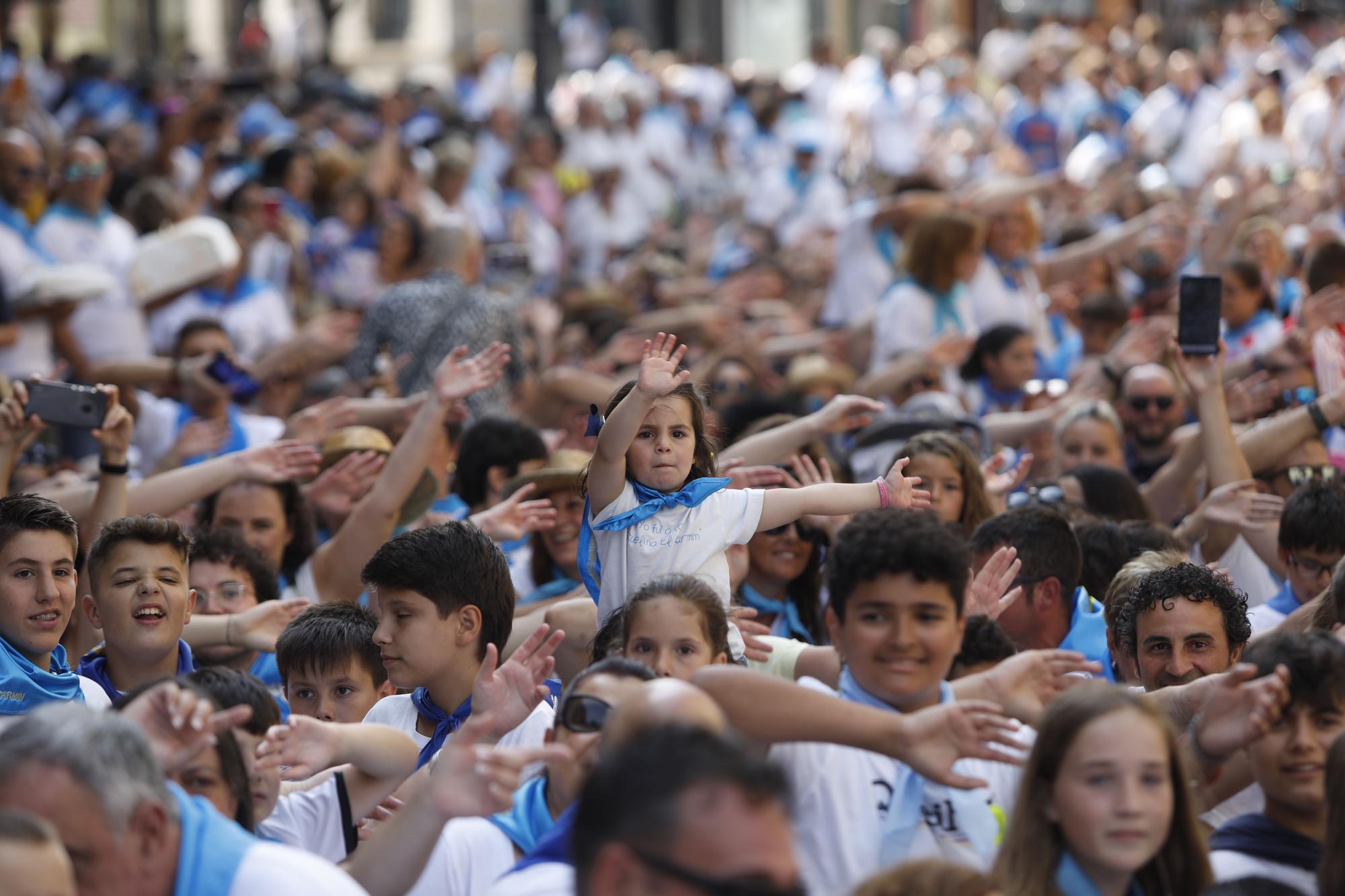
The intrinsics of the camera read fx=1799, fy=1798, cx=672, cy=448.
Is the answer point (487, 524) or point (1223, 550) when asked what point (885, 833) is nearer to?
point (487, 524)

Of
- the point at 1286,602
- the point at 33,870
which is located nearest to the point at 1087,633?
the point at 1286,602

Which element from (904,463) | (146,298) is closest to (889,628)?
(904,463)

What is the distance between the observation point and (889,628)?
11.6ft

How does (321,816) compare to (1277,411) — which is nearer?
(321,816)

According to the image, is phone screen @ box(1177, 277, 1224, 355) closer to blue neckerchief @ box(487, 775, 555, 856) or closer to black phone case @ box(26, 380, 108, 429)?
blue neckerchief @ box(487, 775, 555, 856)

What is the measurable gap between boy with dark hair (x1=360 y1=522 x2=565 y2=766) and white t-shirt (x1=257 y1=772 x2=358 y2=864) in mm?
401

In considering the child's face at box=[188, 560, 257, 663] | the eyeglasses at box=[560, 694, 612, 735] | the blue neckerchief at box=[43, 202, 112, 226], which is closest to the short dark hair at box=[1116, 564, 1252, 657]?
the eyeglasses at box=[560, 694, 612, 735]

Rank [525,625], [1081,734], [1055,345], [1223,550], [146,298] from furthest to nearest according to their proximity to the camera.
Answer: [1055,345] < [146,298] < [1223,550] < [525,625] < [1081,734]

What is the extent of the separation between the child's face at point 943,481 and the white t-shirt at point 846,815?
95.0 inches

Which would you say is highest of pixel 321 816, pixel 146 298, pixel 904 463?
pixel 146 298

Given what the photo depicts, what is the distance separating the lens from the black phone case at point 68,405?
5.69 meters

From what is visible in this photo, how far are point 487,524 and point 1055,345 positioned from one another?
19.9 feet

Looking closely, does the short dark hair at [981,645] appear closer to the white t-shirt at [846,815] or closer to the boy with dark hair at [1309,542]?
the white t-shirt at [846,815]

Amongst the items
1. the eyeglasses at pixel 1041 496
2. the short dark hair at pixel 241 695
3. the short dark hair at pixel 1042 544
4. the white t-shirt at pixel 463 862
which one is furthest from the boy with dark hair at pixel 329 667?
the eyeglasses at pixel 1041 496
